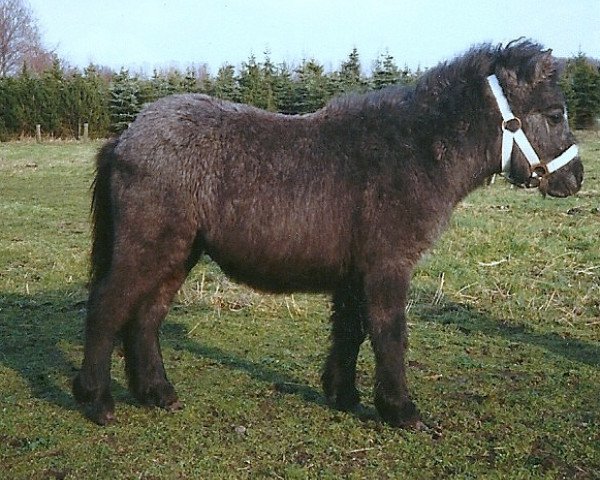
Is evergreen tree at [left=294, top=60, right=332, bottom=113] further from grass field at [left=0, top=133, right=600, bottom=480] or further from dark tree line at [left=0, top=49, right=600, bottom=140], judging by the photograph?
grass field at [left=0, top=133, right=600, bottom=480]

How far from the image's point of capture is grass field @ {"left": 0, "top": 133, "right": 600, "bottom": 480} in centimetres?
414

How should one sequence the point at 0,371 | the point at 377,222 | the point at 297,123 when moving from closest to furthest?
the point at 377,222
the point at 297,123
the point at 0,371

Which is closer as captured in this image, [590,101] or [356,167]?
[356,167]

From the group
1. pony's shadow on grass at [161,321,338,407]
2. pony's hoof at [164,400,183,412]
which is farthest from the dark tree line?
pony's hoof at [164,400,183,412]

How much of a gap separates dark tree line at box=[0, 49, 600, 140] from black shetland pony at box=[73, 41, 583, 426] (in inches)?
1043

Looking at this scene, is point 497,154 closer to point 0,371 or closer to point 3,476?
point 3,476

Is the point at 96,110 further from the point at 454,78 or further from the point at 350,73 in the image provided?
the point at 454,78

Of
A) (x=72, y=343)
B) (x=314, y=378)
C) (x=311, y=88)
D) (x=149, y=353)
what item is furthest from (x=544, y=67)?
(x=311, y=88)

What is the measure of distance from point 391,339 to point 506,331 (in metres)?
2.67

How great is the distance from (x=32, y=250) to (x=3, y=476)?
6.50 meters

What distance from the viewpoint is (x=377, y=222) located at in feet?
14.9

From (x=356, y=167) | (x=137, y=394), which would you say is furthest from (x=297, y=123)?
(x=137, y=394)

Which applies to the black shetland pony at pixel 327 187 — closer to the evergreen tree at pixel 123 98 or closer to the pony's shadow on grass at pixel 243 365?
the pony's shadow on grass at pixel 243 365

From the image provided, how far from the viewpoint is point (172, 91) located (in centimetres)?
3269
